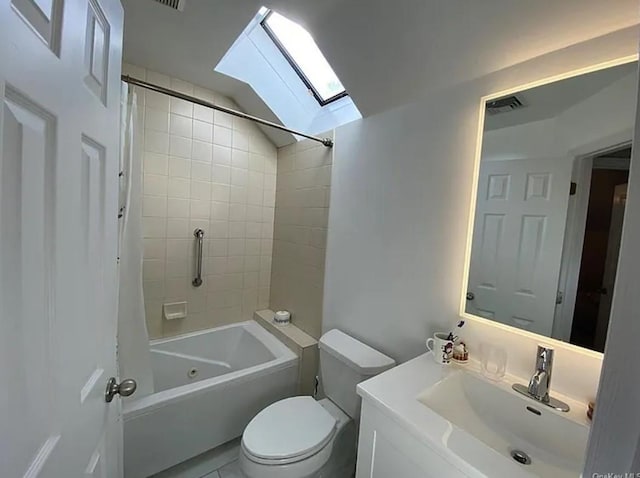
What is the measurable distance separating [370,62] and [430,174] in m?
0.64

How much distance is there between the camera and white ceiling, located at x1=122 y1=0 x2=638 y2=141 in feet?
3.14

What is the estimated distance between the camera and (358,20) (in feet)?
4.14

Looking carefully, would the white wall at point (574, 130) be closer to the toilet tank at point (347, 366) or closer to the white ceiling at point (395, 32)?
the white ceiling at point (395, 32)

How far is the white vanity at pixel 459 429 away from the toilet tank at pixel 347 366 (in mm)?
343

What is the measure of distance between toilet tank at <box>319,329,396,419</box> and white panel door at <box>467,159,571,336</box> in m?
0.58

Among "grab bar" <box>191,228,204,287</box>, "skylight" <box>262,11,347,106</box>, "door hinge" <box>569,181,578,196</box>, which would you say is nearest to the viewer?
"door hinge" <box>569,181,578,196</box>

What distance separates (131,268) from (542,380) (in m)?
1.94

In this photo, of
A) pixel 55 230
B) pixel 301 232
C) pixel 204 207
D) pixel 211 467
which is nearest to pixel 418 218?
pixel 301 232

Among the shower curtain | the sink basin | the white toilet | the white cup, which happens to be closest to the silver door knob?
the white toilet

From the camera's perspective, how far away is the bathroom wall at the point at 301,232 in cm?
213

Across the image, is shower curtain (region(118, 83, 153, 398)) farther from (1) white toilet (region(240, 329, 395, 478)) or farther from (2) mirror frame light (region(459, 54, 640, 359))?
(2) mirror frame light (region(459, 54, 640, 359))

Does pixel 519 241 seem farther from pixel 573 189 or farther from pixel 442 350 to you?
pixel 442 350

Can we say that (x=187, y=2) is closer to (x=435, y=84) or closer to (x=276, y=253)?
(x=435, y=84)

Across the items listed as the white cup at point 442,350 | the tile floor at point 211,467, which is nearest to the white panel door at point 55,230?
the tile floor at point 211,467
